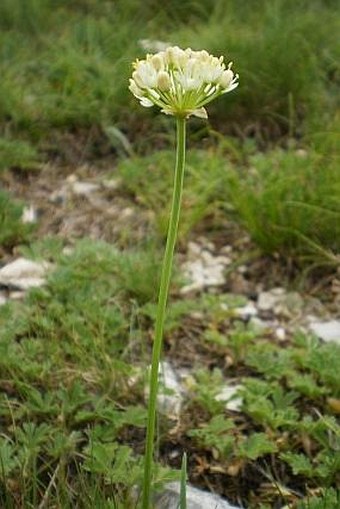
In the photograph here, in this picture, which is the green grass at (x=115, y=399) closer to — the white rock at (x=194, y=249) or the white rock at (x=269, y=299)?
the white rock at (x=269, y=299)

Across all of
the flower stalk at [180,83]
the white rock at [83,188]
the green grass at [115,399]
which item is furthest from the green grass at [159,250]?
the flower stalk at [180,83]

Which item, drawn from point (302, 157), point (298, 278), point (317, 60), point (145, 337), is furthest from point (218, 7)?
point (145, 337)

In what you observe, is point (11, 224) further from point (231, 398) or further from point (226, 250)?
point (231, 398)

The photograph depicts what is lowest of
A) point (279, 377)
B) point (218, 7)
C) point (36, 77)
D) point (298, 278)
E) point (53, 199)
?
point (279, 377)

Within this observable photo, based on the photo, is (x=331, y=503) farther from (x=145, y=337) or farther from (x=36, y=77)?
(x=36, y=77)

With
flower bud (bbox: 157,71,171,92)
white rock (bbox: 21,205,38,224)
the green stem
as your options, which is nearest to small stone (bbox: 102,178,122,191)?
white rock (bbox: 21,205,38,224)

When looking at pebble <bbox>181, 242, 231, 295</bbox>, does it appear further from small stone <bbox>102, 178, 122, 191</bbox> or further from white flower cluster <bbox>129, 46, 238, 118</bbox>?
white flower cluster <bbox>129, 46, 238, 118</bbox>

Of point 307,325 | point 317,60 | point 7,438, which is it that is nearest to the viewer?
point 7,438
